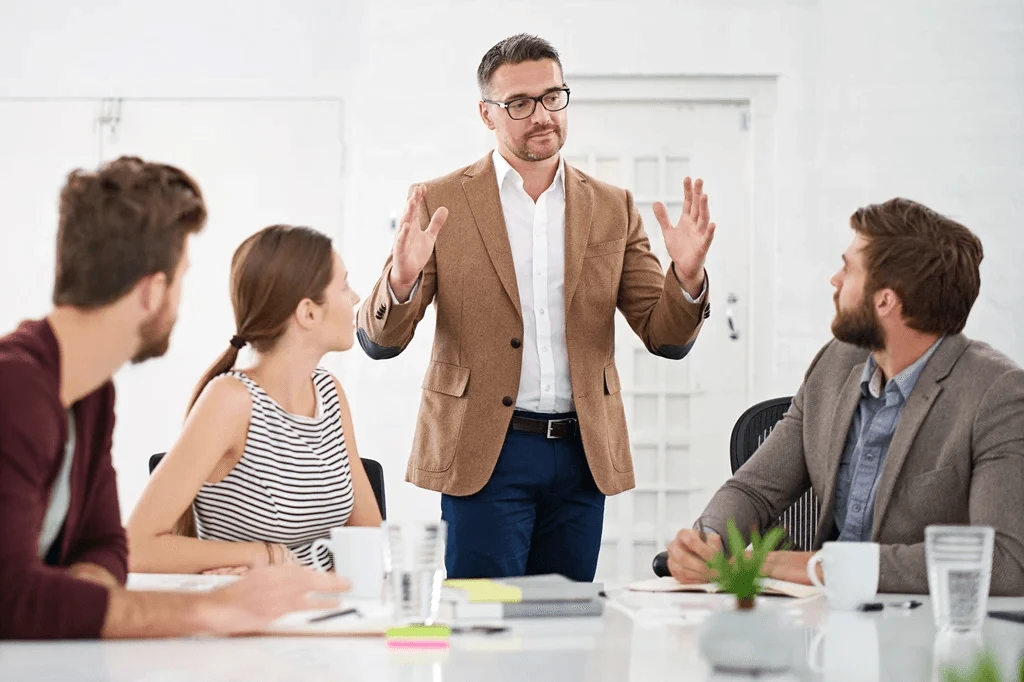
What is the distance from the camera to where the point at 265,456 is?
2.08 meters

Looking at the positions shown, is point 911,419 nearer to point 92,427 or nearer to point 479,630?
point 479,630

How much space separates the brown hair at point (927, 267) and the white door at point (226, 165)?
2952 mm

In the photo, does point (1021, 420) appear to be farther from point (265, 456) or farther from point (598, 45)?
point (598, 45)

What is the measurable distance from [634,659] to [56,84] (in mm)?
4326

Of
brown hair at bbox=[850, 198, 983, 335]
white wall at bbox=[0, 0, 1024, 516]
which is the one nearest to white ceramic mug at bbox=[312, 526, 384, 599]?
brown hair at bbox=[850, 198, 983, 335]

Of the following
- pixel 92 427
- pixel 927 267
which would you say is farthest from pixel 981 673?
pixel 927 267

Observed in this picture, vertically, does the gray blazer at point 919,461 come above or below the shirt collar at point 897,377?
below

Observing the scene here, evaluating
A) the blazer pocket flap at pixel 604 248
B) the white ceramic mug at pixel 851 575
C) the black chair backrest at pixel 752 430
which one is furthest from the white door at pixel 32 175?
the white ceramic mug at pixel 851 575

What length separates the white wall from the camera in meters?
4.49

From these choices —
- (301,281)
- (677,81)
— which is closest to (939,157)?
(677,81)

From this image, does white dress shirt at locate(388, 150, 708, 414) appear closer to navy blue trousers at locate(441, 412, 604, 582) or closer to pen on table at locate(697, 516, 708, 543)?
navy blue trousers at locate(441, 412, 604, 582)

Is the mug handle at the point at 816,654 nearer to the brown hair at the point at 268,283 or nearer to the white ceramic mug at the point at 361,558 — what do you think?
the white ceramic mug at the point at 361,558

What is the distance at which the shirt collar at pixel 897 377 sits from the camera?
212 centimetres

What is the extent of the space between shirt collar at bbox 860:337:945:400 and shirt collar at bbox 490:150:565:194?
0.90 metres
